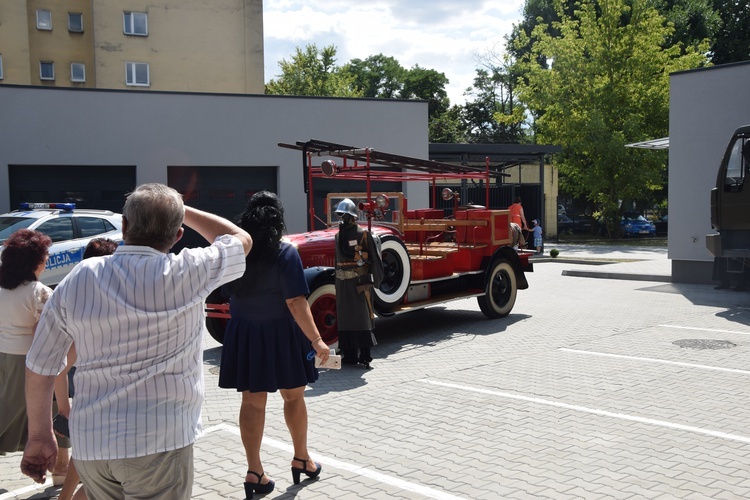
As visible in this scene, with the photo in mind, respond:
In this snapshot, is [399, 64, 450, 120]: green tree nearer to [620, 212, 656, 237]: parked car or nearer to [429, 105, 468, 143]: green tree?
[429, 105, 468, 143]: green tree

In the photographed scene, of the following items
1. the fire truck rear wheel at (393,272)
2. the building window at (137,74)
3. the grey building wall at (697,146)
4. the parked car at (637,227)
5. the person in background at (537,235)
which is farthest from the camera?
the parked car at (637,227)

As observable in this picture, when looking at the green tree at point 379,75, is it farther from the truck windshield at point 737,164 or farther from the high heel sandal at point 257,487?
the high heel sandal at point 257,487

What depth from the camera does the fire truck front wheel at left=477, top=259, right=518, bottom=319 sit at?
1238 centimetres

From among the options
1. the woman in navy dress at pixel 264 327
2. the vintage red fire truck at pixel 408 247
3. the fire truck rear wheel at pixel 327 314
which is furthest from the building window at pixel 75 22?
the woman in navy dress at pixel 264 327

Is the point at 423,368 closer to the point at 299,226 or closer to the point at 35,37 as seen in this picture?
the point at 299,226

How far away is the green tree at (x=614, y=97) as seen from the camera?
3347 centimetres

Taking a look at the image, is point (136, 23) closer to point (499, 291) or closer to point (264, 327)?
point (499, 291)

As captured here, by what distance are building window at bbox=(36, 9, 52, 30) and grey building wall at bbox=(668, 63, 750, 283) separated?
1056 inches

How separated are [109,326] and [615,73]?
114 feet

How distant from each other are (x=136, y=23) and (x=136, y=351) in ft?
110

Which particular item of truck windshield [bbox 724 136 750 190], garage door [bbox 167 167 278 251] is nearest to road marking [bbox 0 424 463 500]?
truck windshield [bbox 724 136 750 190]

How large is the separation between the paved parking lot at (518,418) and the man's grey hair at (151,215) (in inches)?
104

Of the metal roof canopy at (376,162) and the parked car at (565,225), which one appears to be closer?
the metal roof canopy at (376,162)

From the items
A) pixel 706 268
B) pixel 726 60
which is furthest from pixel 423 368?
pixel 726 60
